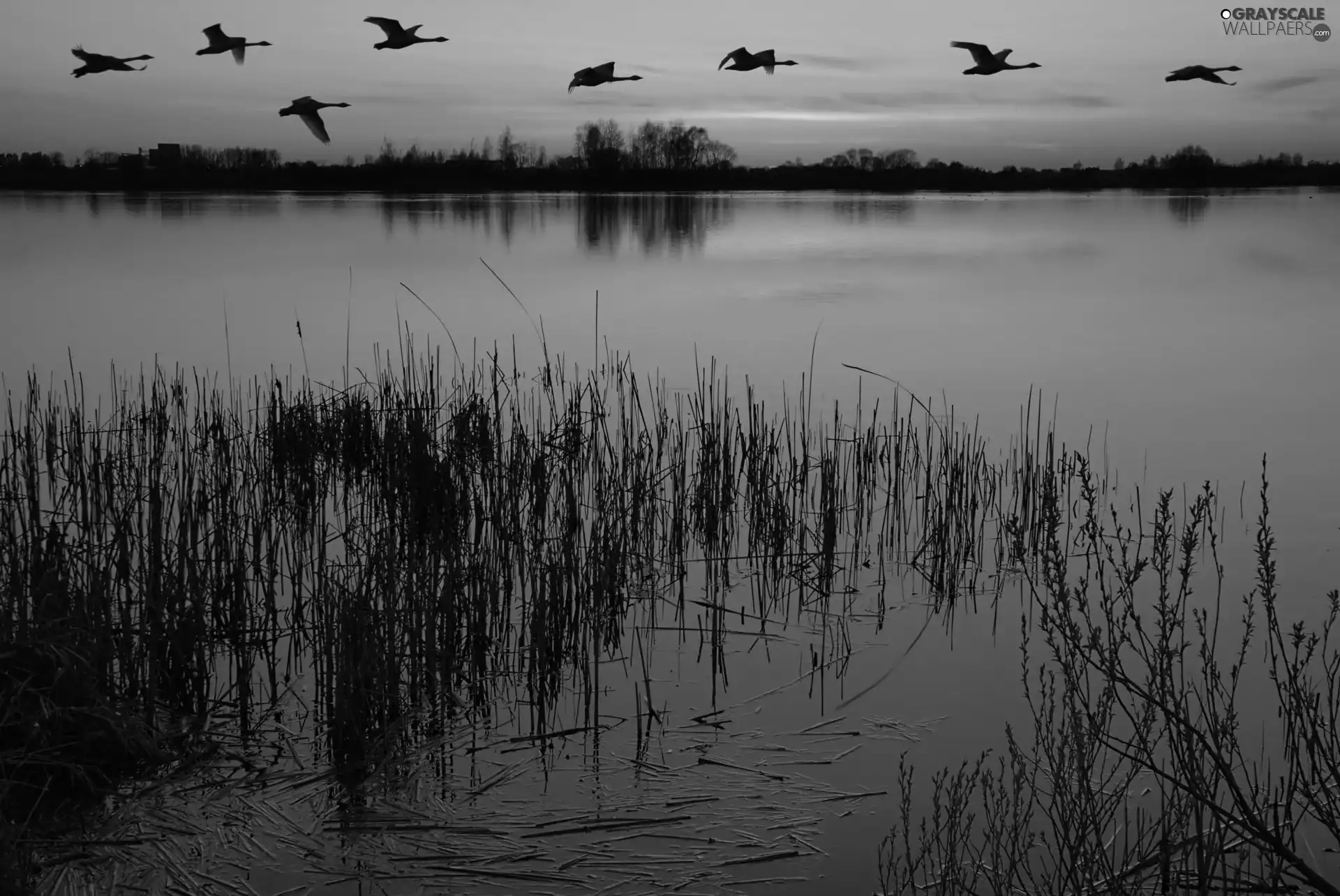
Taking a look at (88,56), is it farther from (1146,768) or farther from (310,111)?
(1146,768)

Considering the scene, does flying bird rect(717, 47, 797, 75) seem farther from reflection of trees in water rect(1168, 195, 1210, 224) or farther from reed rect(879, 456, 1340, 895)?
reflection of trees in water rect(1168, 195, 1210, 224)

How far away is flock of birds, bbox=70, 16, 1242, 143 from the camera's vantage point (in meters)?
5.89

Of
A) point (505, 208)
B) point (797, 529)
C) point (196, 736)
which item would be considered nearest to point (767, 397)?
point (797, 529)

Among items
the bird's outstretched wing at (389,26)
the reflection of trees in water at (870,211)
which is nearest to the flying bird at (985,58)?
the bird's outstretched wing at (389,26)

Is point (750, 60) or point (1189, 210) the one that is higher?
point (1189, 210)

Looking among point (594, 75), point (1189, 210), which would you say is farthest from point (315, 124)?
point (1189, 210)

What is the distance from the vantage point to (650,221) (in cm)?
3794

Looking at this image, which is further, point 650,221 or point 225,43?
point 650,221

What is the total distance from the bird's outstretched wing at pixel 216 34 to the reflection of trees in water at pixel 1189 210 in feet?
118

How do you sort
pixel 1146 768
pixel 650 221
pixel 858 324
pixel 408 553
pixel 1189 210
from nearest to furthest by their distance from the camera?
pixel 1146 768 → pixel 408 553 → pixel 858 324 → pixel 650 221 → pixel 1189 210

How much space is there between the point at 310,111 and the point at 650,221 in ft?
102

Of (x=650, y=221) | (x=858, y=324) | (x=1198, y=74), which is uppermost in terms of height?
(x=650, y=221)

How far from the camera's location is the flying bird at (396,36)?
22.8 ft

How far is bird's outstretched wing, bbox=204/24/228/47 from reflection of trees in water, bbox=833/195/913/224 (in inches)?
1514
